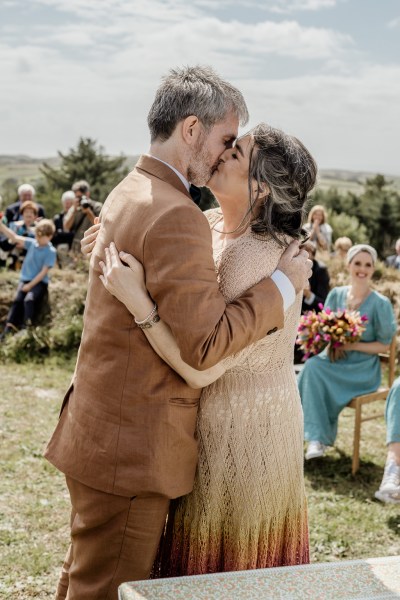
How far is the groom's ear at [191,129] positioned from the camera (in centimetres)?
249

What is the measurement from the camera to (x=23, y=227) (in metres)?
11.5

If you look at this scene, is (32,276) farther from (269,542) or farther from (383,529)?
(269,542)

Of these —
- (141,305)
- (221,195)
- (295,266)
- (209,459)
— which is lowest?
(209,459)

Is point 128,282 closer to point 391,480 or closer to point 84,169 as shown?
point 391,480

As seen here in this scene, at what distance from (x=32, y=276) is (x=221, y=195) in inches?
311

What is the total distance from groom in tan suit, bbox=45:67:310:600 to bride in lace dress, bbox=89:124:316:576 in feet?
0.38

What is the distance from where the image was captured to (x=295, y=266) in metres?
2.68

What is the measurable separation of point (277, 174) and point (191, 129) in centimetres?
37

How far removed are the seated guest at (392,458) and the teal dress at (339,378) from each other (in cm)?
87

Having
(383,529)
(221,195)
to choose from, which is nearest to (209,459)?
(221,195)

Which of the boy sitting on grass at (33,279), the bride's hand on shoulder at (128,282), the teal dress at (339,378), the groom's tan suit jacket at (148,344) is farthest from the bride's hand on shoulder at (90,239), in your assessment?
the boy sitting on grass at (33,279)

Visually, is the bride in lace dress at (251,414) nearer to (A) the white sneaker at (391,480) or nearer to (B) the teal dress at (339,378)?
(A) the white sneaker at (391,480)

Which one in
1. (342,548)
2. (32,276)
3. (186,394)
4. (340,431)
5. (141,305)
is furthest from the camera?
(32,276)

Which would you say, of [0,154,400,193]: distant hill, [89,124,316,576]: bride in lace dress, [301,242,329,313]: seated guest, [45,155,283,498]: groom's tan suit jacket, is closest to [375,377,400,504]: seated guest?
[89,124,316,576]: bride in lace dress
